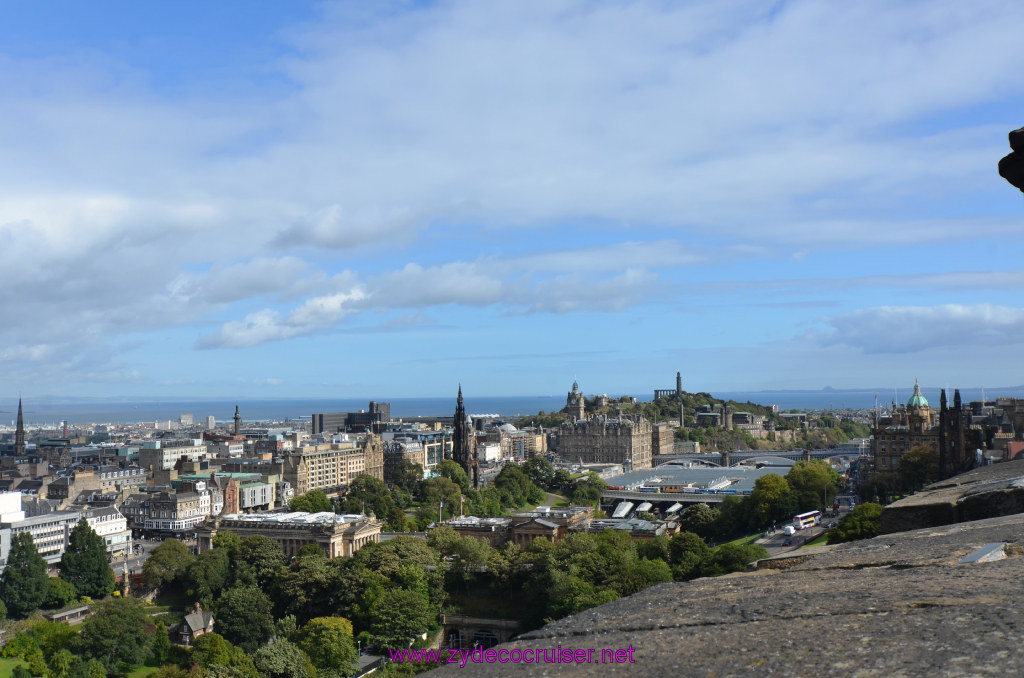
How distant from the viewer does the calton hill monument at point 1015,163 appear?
491 cm

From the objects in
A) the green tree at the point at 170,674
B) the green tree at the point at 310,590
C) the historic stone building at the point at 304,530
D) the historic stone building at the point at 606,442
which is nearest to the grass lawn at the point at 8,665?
the green tree at the point at 170,674

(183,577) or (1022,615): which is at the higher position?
(1022,615)

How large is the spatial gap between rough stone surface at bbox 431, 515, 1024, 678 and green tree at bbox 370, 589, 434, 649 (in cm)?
3234

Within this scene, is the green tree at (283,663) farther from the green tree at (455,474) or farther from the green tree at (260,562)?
the green tree at (455,474)

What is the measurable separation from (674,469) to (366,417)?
81.0 metres

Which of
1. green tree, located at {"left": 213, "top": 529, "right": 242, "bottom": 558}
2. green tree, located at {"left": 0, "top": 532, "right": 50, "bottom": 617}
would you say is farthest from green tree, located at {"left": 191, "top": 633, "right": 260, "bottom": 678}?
green tree, located at {"left": 0, "top": 532, "right": 50, "bottom": 617}

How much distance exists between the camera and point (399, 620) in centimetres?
3691

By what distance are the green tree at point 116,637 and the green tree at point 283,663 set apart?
8.69 meters

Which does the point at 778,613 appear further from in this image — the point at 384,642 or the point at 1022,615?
the point at 384,642

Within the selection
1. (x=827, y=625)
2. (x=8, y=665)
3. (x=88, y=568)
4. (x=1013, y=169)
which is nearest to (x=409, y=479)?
(x=88, y=568)

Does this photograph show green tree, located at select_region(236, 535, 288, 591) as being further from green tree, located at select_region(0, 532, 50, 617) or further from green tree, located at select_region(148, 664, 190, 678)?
green tree, located at select_region(148, 664, 190, 678)

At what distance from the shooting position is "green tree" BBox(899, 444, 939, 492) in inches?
2174

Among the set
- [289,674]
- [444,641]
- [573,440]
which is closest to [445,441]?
[573,440]

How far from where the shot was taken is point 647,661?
421cm
